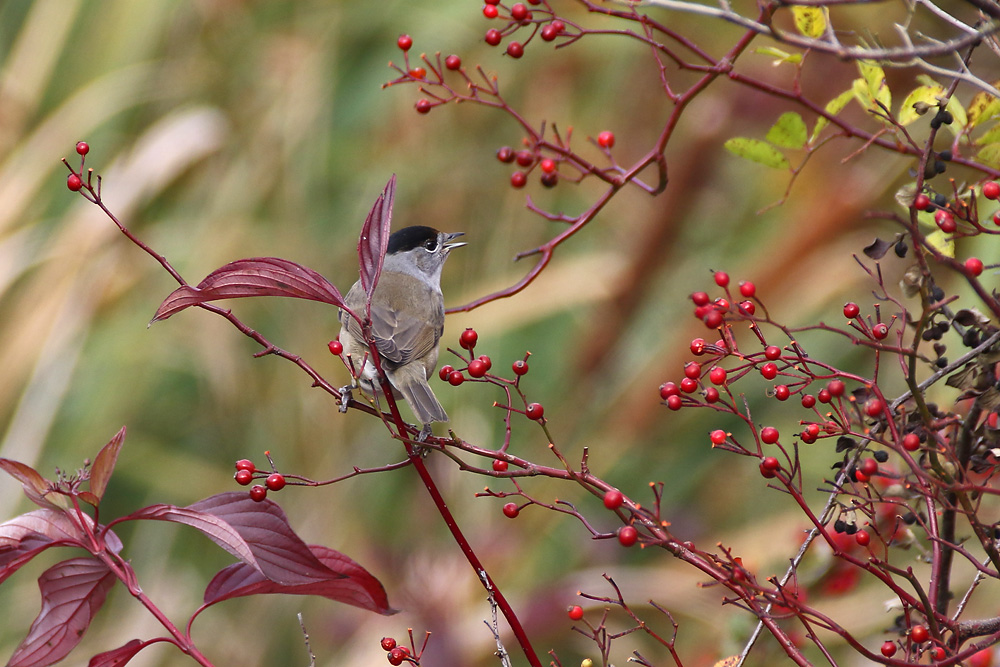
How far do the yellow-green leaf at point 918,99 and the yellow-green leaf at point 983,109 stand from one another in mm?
89

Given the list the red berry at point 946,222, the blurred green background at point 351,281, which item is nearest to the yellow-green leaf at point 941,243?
the red berry at point 946,222

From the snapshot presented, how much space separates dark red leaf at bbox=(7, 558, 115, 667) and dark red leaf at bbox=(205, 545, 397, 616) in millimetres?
176

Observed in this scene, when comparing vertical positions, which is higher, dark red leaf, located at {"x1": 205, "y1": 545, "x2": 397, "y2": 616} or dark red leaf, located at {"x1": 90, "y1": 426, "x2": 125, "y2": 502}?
dark red leaf, located at {"x1": 90, "y1": 426, "x2": 125, "y2": 502}

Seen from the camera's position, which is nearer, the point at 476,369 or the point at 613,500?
the point at 613,500

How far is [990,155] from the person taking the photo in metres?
1.75

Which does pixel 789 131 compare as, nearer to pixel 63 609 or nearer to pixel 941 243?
pixel 941 243

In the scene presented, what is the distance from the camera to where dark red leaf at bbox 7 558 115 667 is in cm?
149

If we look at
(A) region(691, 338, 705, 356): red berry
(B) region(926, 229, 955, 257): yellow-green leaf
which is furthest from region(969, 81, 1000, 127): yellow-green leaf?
(A) region(691, 338, 705, 356): red berry

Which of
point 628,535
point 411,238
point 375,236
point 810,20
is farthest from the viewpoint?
point 411,238

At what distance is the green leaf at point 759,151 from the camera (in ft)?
6.35

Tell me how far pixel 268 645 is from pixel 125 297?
187 cm

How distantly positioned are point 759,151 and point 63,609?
59.2 inches

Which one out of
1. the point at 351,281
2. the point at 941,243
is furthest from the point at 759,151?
the point at 351,281

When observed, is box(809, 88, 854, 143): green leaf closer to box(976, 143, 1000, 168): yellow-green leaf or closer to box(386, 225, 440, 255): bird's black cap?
box(976, 143, 1000, 168): yellow-green leaf
